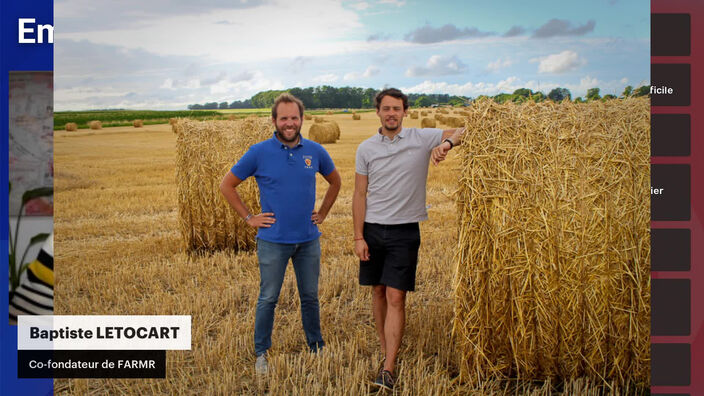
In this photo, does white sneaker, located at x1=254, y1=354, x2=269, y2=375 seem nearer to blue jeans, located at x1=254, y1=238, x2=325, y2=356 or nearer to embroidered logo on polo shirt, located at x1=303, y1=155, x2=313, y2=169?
blue jeans, located at x1=254, y1=238, x2=325, y2=356

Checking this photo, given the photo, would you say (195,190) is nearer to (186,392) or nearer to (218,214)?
(218,214)

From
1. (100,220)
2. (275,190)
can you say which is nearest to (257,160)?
(275,190)

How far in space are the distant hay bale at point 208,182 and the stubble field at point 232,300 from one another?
33 cm

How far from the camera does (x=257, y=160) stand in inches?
172

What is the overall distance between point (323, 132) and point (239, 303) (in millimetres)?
17091

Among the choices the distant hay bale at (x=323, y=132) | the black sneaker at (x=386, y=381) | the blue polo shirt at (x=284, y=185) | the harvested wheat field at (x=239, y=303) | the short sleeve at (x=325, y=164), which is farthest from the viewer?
the distant hay bale at (x=323, y=132)

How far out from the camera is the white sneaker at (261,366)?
4.31 meters

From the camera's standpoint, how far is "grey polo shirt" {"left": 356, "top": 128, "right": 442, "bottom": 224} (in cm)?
409

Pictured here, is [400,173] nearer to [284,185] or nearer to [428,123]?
[284,185]

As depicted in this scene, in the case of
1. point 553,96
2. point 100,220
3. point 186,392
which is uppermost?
point 553,96

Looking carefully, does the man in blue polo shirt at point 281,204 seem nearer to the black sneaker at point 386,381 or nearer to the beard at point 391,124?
the beard at point 391,124

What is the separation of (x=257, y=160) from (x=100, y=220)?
23.8 ft

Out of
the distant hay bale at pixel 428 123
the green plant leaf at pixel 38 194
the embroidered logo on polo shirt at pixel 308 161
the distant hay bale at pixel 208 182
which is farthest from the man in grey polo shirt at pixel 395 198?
the distant hay bale at pixel 428 123

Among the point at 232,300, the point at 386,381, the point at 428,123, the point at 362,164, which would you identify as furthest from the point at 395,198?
the point at 428,123
